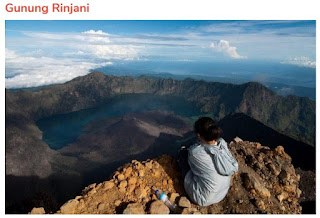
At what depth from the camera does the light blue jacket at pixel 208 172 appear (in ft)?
16.5

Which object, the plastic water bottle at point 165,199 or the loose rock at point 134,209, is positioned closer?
the loose rock at point 134,209

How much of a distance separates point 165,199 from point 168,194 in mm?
445

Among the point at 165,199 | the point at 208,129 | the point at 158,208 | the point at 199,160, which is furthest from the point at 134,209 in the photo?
the point at 208,129

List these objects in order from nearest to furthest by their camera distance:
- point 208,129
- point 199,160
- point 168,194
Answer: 1. point 208,129
2. point 199,160
3. point 168,194

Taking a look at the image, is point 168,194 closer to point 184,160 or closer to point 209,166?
point 184,160

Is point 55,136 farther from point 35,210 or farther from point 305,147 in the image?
point 35,210

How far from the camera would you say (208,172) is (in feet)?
16.8

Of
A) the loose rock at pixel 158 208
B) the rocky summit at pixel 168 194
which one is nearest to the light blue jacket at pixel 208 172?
the rocky summit at pixel 168 194

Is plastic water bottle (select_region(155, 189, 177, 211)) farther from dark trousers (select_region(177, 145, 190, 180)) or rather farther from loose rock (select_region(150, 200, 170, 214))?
dark trousers (select_region(177, 145, 190, 180))

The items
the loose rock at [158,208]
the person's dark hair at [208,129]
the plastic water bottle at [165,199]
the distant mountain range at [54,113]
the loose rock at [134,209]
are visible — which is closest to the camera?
the person's dark hair at [208,129]

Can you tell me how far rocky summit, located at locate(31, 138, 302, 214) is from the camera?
211 inches

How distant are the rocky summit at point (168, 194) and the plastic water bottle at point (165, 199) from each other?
12cm

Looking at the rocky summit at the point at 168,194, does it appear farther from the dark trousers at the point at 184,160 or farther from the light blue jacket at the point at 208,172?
the dark trousers at the point at 184,160

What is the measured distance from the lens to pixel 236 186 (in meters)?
6.39
